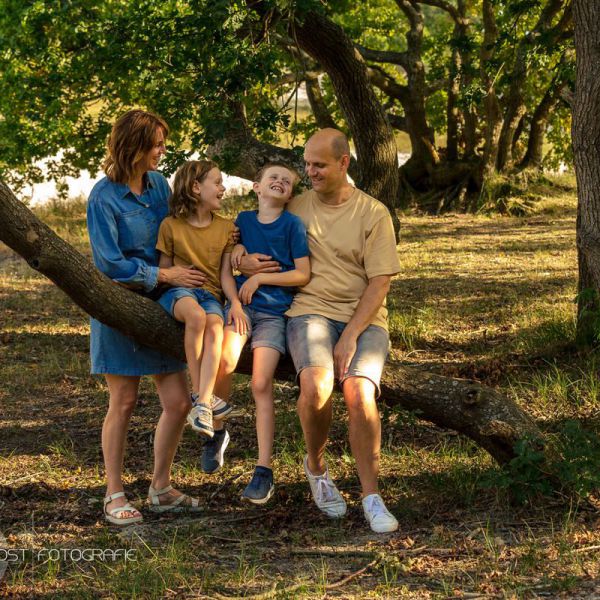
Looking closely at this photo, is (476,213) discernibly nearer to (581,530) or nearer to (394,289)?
(394,289)

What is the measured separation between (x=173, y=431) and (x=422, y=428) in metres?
1.96

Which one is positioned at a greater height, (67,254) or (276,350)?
(67,254)

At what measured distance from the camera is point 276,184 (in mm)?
5078

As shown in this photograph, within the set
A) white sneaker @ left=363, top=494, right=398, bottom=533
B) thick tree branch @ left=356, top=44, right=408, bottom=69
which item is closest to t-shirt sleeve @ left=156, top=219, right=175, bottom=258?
white sneaker @ left=363, top=494, right=398, bottom=533

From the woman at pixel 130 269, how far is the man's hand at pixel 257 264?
23 cm

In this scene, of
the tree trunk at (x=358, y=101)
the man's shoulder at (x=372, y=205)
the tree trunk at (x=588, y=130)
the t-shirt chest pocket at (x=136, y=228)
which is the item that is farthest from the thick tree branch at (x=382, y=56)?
the t-shirt chest pocket at (x=136, y=228)

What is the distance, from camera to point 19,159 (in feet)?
43.1

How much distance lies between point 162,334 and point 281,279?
0.65m

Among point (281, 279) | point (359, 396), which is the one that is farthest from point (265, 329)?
point (359, 396)

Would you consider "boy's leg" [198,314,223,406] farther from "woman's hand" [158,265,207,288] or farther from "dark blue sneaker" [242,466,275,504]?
"dark blue sneaker" [242,466,275,504]

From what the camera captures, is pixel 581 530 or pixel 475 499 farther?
pixel 475 499

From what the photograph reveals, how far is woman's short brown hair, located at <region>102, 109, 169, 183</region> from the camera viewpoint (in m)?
4.80

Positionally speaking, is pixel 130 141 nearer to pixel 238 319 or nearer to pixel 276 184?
pixel 276 184

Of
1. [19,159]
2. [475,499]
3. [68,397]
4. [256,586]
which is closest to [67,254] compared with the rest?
[256,586]
